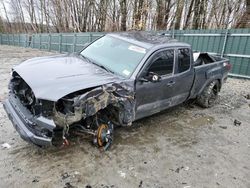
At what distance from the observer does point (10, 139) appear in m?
3.91

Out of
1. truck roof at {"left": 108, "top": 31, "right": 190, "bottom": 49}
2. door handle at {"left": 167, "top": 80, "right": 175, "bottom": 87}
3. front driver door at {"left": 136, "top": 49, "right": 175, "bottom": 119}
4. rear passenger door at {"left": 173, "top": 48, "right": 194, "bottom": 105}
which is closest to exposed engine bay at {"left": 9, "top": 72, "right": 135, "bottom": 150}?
front driver door at {"left": 136, "top": 49, "right": 175, "bottom": 119}

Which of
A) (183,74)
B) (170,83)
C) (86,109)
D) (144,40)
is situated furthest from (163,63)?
(86,109)

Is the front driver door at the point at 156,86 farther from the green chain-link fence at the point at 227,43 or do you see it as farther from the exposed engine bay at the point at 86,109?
the green chain-link fence at the point at 227,43

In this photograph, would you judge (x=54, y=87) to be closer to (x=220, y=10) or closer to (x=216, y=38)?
(x=216, y=38)

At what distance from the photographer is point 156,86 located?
4.26 m

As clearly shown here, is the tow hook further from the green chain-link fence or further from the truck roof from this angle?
the green chain-link fence

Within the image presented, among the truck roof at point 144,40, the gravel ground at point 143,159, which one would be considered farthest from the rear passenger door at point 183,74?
the gravel ground at point 143,159

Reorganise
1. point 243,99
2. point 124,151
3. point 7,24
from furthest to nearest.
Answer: point 7,24, point 243,99, point 124,151

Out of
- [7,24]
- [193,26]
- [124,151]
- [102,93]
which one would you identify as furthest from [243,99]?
[7,24]

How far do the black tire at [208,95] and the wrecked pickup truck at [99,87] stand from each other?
0.71 meters

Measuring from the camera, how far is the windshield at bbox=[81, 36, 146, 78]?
402 cm

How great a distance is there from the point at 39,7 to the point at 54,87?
33.0 m

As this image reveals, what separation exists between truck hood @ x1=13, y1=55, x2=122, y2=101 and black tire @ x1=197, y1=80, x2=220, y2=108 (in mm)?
3197

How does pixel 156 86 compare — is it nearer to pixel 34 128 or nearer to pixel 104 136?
pixel 104 136
